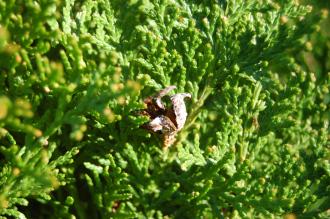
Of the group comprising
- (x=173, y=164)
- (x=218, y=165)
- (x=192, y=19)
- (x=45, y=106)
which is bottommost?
(x=218, y=165)

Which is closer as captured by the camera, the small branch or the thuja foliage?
the thuja foliage

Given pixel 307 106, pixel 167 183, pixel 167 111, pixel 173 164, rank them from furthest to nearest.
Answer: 1. pixel 307 106
2. pixel 173 164
3. pixel 167 183
4. pixel 167 111

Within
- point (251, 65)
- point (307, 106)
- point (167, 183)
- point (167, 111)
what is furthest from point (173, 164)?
point (307, 106)

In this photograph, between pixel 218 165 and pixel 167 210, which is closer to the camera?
pixel 218 165

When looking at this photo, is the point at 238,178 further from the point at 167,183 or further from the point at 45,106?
the point at 45,106

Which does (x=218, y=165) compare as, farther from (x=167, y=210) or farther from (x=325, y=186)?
(x=325, y=186)

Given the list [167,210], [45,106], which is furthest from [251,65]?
[45,106]

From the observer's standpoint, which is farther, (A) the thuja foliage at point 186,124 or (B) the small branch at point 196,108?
(B) the small branch at point 196,108

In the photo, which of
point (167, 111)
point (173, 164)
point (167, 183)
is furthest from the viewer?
point (173, 164)

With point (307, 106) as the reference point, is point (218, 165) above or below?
below
